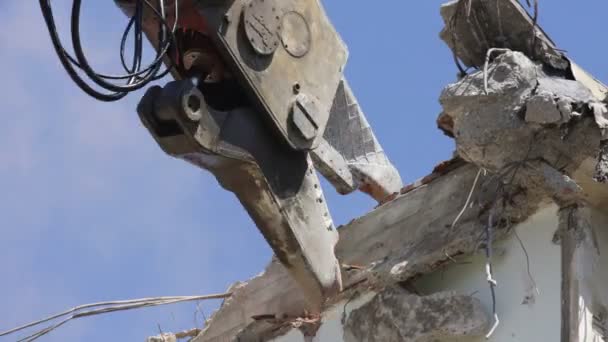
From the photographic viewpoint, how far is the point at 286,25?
25.7ft

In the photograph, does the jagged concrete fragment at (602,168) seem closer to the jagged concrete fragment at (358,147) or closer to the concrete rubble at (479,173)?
the concrete rubble at (479,173)

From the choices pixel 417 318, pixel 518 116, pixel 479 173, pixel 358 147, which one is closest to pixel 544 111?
pixel 518 116

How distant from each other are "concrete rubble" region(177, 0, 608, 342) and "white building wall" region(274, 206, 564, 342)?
0.07 metres

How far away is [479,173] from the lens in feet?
26.5

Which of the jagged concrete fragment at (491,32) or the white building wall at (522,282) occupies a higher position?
the jagged concrete fragment at (491,32)

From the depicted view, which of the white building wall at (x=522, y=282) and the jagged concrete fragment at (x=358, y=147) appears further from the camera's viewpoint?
the jagged concrete fragment at (x=358, y=147)

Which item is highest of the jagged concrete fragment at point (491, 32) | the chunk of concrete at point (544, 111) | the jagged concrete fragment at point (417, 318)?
the jagged concrete fragment at point (491, 32)

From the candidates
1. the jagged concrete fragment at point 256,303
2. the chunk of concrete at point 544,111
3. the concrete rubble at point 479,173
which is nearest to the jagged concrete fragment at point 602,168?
the concrete rubble at point 479,173

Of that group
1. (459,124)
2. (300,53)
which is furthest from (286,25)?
(459,124)

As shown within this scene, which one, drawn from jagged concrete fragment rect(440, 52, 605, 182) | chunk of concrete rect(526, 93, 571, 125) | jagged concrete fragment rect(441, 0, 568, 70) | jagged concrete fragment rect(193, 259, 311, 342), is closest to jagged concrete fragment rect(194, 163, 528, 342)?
jagged concrete fragment rect(193, 259, 311, 342)

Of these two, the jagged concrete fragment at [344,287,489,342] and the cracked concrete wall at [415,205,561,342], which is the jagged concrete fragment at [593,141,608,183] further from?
the jagged concrete fragment at [344,287,489,342]

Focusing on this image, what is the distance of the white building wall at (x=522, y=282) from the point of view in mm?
7348

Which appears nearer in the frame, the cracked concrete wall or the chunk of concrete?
the cracked concrete wall

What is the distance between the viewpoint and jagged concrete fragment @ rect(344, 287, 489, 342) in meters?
7.57
